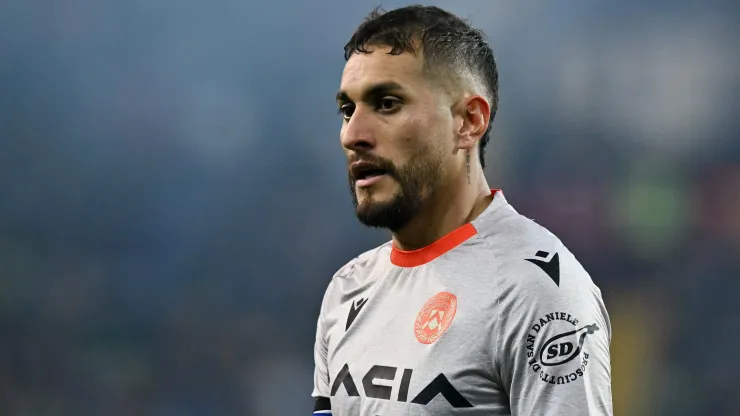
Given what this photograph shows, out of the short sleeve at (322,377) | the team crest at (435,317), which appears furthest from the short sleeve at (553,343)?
the short sleeve at (322,377)

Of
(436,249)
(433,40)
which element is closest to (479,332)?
(436,249)

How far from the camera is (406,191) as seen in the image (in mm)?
1809

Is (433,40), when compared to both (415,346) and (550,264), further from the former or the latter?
(415,346)

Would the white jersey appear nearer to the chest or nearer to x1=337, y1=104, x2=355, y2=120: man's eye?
the chest

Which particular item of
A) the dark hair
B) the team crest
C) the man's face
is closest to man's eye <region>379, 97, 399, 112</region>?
the man's face

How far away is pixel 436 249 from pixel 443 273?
71 mm

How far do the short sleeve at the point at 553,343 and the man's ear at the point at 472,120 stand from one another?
14.3 inches

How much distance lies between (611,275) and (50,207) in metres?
3.12

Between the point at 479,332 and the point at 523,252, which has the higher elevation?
the point at 523,252

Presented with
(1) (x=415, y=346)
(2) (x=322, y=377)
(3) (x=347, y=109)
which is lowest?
(2) (x=322, y=377)

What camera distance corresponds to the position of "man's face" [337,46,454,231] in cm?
180

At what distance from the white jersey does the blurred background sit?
236cm

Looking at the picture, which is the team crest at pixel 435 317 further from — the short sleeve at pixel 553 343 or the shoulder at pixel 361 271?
the shoulder at pixel 361 271

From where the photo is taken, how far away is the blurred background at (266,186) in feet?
13.7
